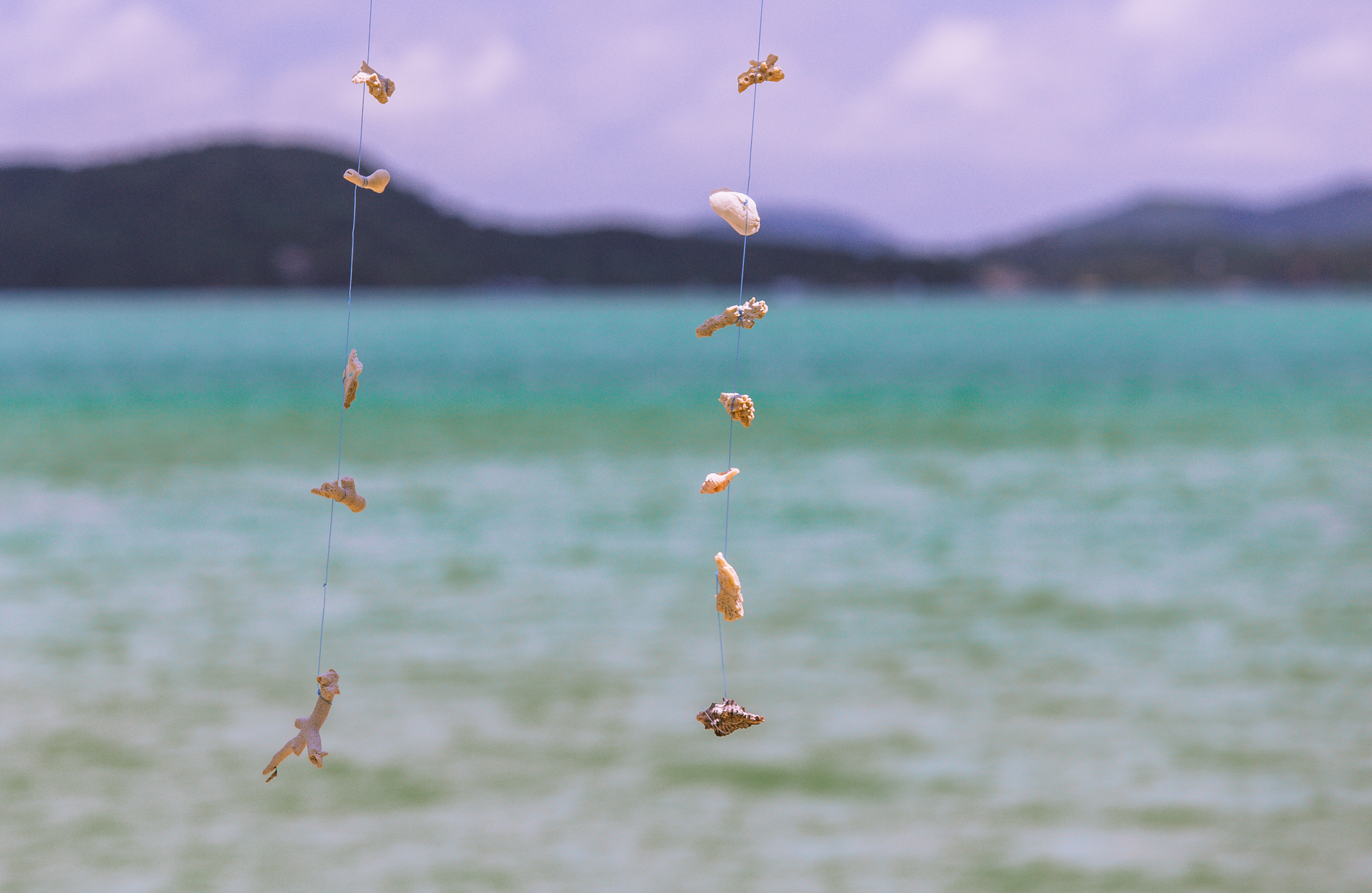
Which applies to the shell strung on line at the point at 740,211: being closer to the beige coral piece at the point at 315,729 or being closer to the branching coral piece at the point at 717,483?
the branching coral piece at the point at 717,483

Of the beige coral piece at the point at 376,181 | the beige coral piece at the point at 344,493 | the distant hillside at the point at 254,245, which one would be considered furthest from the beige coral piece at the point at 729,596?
the distant hillside at the point at 254,245

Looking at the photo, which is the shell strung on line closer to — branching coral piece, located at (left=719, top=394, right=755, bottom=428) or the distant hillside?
branching coral piece, located at (left=719, top=394, right=755, bottom=428)

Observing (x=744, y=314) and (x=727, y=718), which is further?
(x=727, y=718)

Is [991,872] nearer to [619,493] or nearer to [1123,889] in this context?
[1123,889]

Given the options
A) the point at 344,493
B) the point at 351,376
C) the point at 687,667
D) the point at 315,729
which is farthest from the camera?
the point at 687,667

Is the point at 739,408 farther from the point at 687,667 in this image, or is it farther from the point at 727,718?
the point at 687,667

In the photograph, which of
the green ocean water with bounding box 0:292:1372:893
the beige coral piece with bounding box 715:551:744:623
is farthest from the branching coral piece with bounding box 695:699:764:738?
the green ocean water with bounding box 0:292:1372:893

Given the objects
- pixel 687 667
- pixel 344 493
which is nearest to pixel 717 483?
pixel 344 493
